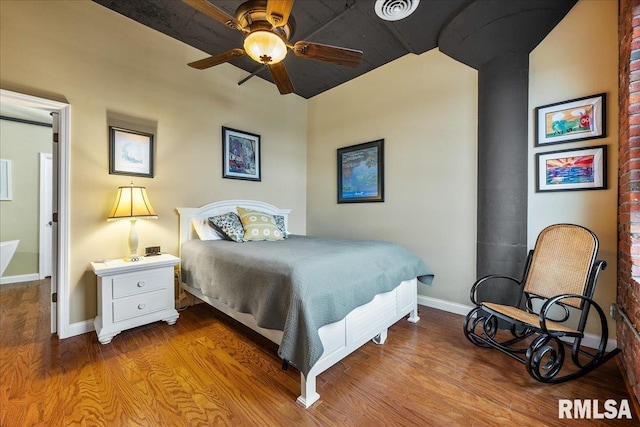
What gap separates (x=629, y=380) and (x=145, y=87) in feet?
15.3

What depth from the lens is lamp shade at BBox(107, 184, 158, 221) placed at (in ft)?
8.02

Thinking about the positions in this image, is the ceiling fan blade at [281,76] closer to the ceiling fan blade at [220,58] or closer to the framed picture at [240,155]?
the ceiling fan blade at [220,58]

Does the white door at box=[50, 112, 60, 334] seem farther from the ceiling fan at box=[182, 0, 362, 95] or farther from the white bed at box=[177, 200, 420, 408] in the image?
the ceiling fan at box=[182, 0, 362, 95]

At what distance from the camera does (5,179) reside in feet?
12.8

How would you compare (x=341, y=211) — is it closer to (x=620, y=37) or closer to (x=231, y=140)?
(x=231, y=140)

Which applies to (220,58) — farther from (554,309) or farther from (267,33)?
(554,309)

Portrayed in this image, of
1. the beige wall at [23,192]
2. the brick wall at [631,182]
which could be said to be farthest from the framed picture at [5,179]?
the brick wall at [631,182]

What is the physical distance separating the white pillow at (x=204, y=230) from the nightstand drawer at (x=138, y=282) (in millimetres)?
523

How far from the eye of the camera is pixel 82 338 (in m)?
2.32

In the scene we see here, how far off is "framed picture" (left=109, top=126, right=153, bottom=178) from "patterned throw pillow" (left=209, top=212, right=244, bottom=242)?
0.84 meters

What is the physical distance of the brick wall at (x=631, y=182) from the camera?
5.18 feet

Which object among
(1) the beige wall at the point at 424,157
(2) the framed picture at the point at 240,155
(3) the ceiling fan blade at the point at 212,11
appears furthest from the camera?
(2) the framed picture at the point at 240,155

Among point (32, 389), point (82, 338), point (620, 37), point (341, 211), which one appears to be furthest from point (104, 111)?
point (620, 37)

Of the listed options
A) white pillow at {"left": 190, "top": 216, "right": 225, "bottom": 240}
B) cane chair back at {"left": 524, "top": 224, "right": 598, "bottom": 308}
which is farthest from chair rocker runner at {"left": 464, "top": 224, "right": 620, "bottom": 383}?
white pillow at {"left": 190, "top": 216, "right": 225, "bottom": 240}
